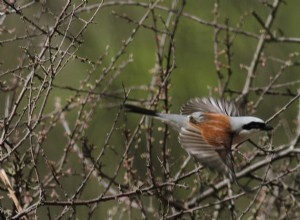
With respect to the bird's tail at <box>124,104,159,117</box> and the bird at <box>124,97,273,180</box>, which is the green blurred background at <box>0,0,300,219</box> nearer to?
the bird at <box>124,97,273,180</box>

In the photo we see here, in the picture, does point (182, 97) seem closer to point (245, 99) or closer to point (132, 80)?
point (132, 80)

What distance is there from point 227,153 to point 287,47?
139 inches

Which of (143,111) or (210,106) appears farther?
(210,106)

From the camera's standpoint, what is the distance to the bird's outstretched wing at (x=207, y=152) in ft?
9.38

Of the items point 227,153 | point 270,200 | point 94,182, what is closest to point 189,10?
Answer: point 94,182

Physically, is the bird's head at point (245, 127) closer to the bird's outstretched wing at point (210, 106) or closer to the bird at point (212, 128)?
the bird at point (212, 128)

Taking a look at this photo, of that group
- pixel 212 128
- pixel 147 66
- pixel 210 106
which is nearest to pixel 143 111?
pixel 212 128

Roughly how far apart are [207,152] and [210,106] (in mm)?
623

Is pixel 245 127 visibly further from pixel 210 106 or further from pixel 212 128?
pixel 210 106

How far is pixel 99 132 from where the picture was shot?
573cm

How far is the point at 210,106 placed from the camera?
3.68 meters

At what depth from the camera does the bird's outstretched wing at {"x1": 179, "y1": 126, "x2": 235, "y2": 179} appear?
2.86m

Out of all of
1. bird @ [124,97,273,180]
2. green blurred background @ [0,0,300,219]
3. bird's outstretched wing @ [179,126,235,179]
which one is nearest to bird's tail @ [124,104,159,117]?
bird @ [124,97,273,180]

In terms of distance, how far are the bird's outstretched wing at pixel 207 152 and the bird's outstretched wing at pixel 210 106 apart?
0.24 meters
